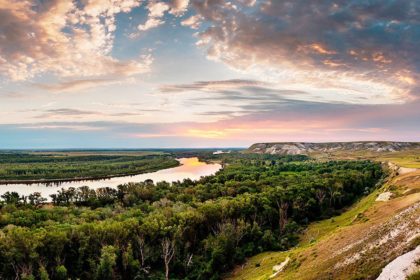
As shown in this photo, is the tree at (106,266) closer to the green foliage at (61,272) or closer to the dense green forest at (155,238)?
the dense green forest at (155,238)

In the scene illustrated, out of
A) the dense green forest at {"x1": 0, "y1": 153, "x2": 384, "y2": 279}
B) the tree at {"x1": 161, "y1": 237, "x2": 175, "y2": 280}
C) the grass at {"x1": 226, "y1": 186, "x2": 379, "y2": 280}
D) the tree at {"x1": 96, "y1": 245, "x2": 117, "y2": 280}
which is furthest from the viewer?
the tree at {"x1": 161, "y1": 237, "x2": 175, "y2": 280}

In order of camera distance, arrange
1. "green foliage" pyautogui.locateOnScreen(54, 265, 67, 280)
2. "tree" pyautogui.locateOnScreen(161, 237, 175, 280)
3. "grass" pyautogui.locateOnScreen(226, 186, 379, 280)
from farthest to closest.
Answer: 1. "tree" pyautogui.locateOnScreen(161, 237, 175, 280)
2. "green foliage" pyautogui.locateOnScreen(54, 265, 67, 280)
3. "grass" pyautogui.locateOnScreen(226, 186, 379, 280)

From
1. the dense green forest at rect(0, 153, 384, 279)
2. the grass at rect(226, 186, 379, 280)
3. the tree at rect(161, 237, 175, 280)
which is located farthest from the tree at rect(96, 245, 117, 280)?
the grass at rect(226, 186, 379, 280)

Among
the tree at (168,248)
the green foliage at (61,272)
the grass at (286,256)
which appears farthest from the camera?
the tree at (168,248)

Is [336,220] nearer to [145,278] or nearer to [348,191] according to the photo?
[348,191]

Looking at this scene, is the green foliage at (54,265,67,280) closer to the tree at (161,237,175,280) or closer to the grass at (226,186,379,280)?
the tree at (161,237,175,280)

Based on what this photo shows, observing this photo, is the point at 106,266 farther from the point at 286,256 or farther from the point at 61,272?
the point at 286,256

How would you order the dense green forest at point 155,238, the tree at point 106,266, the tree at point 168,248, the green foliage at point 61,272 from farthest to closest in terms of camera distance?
the tree at point 168,248, the dense green forest at point 155,238, the tree at point 106,266, the green foliage at point 61,272

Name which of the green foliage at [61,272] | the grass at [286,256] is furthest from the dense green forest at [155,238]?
the grass at [286,256]

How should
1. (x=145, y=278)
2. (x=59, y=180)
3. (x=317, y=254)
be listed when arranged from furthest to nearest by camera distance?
(x=59, y=180)
(x=145, y=278)
(x=317, y=254)

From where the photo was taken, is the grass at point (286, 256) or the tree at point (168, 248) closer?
the grass at point (286, 256)

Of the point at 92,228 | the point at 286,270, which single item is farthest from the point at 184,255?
the point at 286,270
